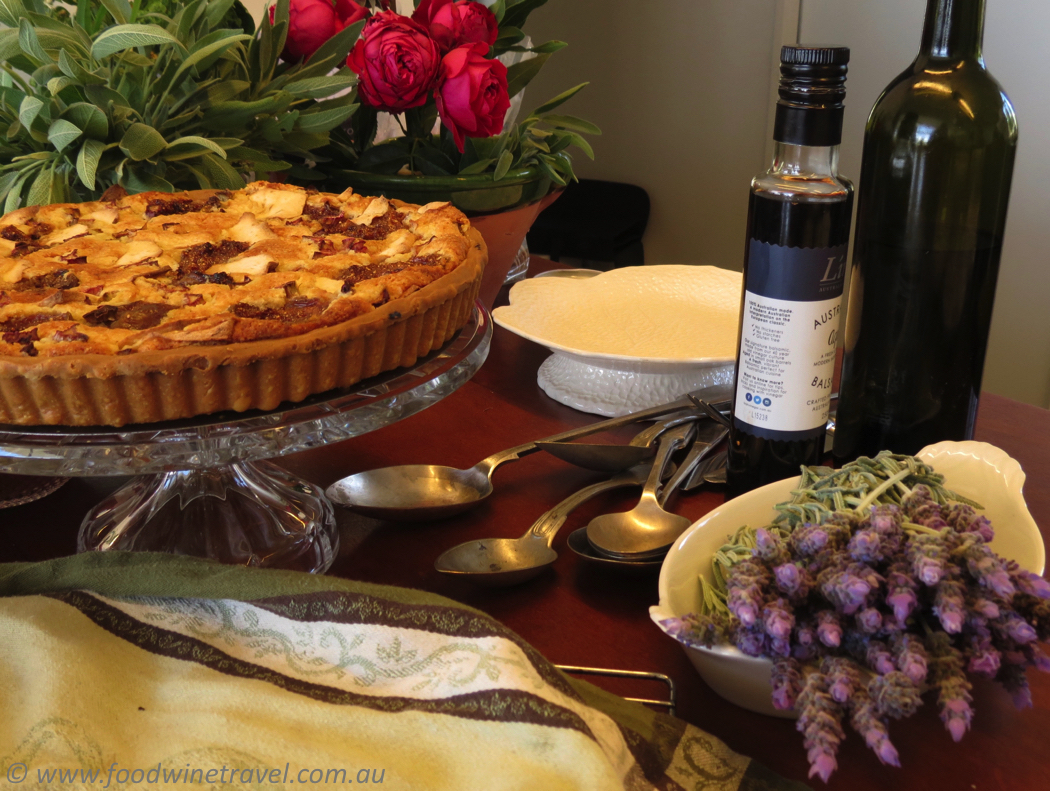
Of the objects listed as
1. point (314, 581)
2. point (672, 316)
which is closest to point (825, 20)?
point (672, 316)

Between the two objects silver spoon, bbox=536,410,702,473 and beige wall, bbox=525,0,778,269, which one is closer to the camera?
silver spoon, bbox=536,410,702,473

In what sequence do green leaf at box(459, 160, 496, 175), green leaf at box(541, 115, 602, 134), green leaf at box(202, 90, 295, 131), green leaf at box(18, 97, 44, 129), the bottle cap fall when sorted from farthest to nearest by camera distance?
green leaf at box(541, 115, 602, 134) → green leaf at box(459, 160, 496, 175) → green leaf at box(202, 90, 295, 131) → green leaf at box(18, 97, 44, 129) → the bottle cap

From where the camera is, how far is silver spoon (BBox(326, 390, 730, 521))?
73 centimetres

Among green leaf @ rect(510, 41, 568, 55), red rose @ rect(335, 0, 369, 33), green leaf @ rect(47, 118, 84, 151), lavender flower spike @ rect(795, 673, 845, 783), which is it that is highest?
red rose @ rect(335, 0, 369, 33)

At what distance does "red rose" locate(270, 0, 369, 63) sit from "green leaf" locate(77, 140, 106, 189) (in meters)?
0.30

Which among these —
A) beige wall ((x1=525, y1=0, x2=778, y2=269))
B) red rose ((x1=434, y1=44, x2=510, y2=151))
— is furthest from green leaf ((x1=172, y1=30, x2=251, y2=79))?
beige wall ((x1=525, y1=0, x2=778, y2=269))

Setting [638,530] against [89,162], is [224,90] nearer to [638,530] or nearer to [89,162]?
[89,162]

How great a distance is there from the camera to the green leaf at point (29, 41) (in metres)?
0.89

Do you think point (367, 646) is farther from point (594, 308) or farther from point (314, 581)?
point (594, 308)

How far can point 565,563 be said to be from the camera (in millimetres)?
703

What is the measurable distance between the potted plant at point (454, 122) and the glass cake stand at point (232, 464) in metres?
0.26

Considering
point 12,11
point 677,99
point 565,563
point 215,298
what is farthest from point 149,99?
point 677,99

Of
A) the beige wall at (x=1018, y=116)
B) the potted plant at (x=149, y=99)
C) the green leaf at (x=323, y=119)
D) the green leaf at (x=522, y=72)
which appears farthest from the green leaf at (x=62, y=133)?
the beige wall at (x=1018, y=116)

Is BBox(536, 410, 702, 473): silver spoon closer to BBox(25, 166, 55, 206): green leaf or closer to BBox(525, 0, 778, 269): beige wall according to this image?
BBox(25, 166, 55, 206): green leaf
